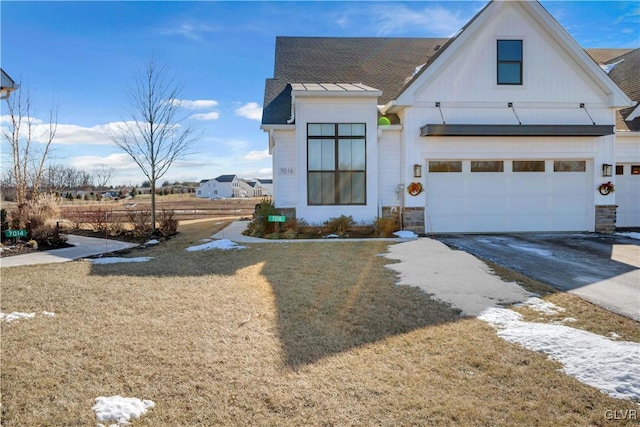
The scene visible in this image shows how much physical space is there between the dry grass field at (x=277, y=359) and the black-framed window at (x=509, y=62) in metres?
9.12

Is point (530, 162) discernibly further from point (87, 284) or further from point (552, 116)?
point (87, 284)

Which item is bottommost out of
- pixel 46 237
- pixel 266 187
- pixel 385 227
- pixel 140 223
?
pixel 46 237

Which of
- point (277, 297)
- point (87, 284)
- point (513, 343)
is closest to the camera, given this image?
point (513, 343)

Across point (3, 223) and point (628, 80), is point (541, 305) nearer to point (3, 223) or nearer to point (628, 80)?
point (3, 223)

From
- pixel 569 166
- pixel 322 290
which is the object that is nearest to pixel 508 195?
pixel 569 166

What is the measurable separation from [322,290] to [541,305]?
3.10 meters

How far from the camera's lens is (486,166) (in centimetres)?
1297

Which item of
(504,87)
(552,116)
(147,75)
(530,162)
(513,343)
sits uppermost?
(147,75)

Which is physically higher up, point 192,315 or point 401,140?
point 401,140

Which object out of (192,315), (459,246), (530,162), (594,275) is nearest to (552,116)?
(530,162)

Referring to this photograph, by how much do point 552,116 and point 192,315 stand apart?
12.6 meters

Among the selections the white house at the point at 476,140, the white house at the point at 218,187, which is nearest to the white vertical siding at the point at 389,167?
the white house at the point at 476,140

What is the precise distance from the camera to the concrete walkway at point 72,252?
8.97 m

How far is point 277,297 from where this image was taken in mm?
6031
